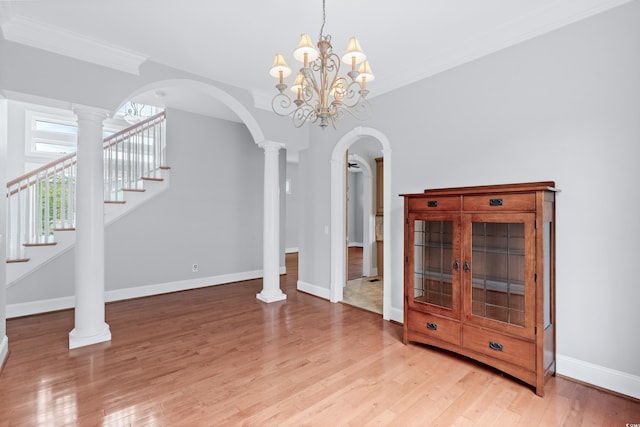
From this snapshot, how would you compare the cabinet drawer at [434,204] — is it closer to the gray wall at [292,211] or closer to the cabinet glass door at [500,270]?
the cabinet glass door at [500,270]

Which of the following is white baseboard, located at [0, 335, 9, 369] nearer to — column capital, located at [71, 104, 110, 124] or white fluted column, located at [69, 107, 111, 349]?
white fluted column, located at [69, 107, 111, 349]

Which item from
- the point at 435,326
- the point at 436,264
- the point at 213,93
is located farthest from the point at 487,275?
the point at 213,93

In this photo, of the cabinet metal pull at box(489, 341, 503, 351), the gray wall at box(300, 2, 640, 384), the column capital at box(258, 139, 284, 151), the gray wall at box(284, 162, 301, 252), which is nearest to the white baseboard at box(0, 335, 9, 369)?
the column capital at box(258, 139, 284, 151)

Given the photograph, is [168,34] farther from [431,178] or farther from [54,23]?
[431,178]

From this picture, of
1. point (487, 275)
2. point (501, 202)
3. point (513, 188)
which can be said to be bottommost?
point (487, 275)

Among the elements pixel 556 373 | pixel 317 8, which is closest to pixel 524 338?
pixel 556 373

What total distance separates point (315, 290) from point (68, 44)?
4280 millimetres

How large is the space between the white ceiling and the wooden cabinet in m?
1.44

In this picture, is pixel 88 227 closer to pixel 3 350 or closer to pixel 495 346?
pixel 3 350

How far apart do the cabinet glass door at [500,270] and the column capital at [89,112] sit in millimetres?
3813

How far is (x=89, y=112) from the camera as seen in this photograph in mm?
3201

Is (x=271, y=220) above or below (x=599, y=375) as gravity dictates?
above

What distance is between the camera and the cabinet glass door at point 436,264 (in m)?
2.89

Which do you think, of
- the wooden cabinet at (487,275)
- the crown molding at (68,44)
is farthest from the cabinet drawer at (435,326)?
the crown molding at (68,44)
